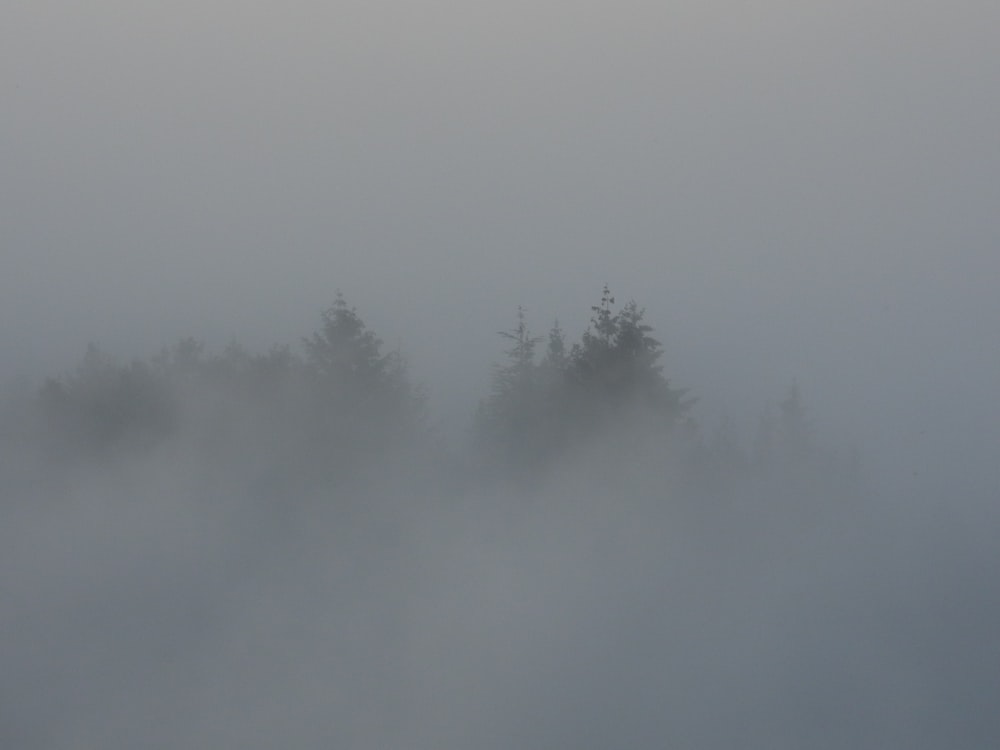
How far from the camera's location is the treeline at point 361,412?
20.0 m

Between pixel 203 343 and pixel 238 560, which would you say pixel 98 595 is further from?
pixel 203 343

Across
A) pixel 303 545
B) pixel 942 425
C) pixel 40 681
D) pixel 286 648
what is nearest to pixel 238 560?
pixel 303 545

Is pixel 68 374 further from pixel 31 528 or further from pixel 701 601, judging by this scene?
pixel 701 601

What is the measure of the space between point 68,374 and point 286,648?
431 inches

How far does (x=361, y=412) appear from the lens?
2125cm

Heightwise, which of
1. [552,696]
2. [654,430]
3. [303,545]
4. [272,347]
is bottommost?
[552,696]

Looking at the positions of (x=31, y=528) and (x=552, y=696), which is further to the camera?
(x=31, y=528)

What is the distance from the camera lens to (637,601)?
1666 cm

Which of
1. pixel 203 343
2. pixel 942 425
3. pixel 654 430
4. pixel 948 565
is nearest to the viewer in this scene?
pixel 948 565

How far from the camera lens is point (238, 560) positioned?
1720 centimetres

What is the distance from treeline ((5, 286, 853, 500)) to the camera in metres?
20.0

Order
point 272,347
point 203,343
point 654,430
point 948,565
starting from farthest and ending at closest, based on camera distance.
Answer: point 203,343
point 272,347
point 654,430
point 948,565

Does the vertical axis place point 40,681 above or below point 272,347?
below

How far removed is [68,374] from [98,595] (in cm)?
929
